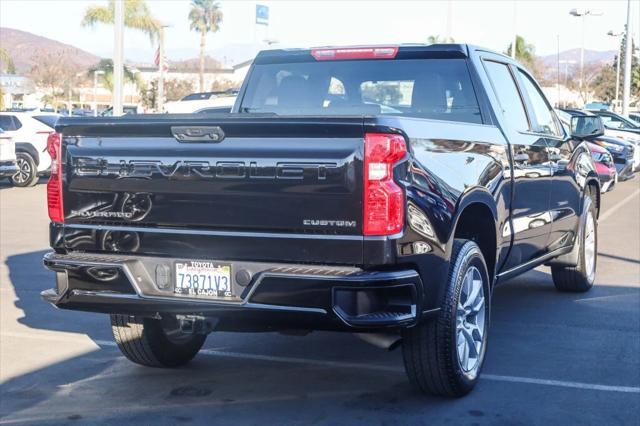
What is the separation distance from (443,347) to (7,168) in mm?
16825

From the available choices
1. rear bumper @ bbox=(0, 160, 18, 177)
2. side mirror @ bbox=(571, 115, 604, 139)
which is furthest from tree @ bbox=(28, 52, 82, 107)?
side mirror @ bbox=(571, 115, 604, 139)

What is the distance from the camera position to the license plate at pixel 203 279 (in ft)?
16.0

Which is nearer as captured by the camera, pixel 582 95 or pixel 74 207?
pixel 74 207

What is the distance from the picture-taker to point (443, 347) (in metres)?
5.25

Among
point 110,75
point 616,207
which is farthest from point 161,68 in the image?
point 616,207

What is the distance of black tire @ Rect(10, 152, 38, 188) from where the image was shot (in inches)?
838

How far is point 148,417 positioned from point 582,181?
15.2ft

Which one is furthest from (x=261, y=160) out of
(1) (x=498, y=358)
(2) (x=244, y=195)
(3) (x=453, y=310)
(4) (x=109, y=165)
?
(1) (x=498, y=358)

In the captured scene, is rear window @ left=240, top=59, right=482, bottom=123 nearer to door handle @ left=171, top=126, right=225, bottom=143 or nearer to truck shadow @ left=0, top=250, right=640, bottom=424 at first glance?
truck shadow @ left=0, top=250, right=640, bottom=424

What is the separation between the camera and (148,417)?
525 centimetres

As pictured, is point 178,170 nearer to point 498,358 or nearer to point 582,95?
point 498,358

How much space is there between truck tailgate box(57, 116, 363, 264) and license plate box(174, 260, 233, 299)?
8 cm

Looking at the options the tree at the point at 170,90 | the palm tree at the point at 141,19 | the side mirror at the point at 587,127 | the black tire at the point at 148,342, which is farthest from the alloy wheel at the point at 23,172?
the tree at the point at 170,90

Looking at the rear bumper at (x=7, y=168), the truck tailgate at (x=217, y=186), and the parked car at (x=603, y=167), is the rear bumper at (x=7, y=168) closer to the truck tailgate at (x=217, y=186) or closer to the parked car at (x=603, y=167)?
the parked car at (x=603, y=167)
